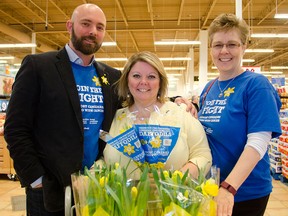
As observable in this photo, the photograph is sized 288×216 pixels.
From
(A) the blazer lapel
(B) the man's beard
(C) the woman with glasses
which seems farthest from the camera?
(B) the man's beard

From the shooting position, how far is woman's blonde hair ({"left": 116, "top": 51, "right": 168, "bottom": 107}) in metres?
1.74

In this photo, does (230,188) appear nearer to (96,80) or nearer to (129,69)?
(129,69)

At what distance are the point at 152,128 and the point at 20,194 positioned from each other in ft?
15.7

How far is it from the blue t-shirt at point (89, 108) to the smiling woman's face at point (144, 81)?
30 cm

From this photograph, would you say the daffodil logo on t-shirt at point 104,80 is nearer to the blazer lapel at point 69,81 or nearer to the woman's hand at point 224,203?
the blazer lapel at point 69,81

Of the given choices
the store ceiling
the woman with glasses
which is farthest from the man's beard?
the store ceiling

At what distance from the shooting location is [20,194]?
204 inches

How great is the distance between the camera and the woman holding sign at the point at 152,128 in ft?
4.06

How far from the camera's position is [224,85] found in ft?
5.84

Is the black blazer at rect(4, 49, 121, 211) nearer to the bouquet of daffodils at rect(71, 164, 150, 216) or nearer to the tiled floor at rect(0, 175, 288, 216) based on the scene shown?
the bouquet of daffodils at rect(71, 164, 150, 216)

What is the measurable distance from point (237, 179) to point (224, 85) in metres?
0.64

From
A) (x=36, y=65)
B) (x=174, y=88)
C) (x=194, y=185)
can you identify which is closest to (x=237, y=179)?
(x=194, y=185)

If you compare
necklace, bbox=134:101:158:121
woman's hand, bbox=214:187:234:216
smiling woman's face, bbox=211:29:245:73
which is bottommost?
woman's hand, bbox=214:187:234:216

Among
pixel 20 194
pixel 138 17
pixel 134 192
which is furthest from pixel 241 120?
pixel 138 17
